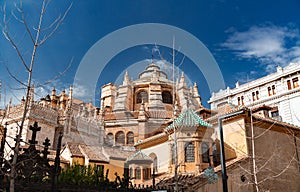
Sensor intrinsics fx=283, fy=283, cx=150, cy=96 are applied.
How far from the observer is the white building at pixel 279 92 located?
36.3 meters

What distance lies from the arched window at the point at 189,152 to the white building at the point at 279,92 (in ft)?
56.3

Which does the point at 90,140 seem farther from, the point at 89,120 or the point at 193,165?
the point at 193,165

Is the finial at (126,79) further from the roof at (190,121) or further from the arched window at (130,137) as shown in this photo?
the roof at (190,121)

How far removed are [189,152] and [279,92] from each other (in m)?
24.1

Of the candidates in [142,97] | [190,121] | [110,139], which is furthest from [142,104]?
[190,121]

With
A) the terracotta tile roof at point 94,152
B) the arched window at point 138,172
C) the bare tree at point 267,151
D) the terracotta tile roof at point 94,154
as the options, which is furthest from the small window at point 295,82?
the terracotta tile roof at point 94,154

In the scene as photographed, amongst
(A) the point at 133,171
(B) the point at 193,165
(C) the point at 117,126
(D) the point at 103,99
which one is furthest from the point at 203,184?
(D) the point at 103,99

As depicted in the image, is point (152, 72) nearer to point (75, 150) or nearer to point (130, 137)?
point (130, 137)

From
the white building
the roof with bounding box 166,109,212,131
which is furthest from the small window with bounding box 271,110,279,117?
the roof with bounding box 166,109,212,131

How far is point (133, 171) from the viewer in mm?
23156

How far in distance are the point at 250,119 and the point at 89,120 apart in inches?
1057

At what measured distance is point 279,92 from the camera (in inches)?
1507

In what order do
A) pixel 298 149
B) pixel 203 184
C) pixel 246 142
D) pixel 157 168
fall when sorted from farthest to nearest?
pixel 157 168, pixel 298 149, pixel 246 142, pixel 203 184

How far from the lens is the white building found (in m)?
36.3
